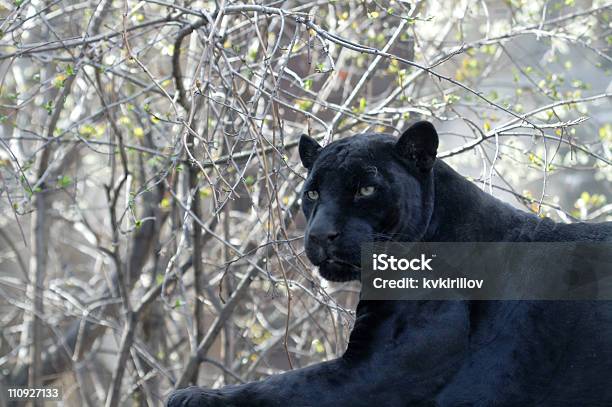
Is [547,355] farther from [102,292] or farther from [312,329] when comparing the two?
[102,292]

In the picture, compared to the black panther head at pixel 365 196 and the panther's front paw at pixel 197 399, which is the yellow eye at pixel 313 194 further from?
the panther's front paw at pixel 197 399

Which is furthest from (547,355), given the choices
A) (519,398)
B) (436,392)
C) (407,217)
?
(407,217)

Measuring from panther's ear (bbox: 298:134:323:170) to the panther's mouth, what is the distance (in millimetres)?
468

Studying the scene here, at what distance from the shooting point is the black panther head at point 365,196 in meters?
2.75

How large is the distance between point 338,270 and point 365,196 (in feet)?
0.88

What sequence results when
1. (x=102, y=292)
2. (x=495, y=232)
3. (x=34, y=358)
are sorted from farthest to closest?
(x=102, y=292) → (x=34, y=358) → (x=495, y=232)

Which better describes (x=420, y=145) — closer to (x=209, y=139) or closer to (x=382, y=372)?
(x=382, y=372)

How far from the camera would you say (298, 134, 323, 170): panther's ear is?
3.09m

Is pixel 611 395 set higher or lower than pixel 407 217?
lower

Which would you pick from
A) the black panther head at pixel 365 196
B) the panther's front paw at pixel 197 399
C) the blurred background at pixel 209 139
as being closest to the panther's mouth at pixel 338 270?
the black panther head at pixel 365 196

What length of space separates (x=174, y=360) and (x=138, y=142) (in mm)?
2145

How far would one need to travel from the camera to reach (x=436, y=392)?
2695mm

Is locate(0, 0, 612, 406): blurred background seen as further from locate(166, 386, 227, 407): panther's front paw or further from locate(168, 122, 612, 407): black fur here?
locate(166, 386, 227, 407): panther's front paw

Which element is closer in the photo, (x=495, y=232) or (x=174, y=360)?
(x=495, y=232)
